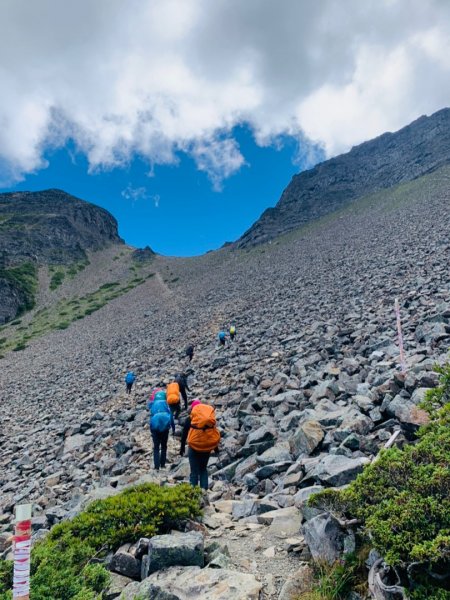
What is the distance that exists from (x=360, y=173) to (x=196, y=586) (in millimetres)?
99696

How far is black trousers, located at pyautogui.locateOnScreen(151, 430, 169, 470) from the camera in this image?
945 centimetres

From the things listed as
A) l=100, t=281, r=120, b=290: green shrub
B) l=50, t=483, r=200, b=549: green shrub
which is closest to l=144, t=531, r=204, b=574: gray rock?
l=50, t=483, r=200, b=549: green shrub

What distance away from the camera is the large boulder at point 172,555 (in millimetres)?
4363

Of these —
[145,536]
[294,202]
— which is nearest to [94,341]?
[145,536]

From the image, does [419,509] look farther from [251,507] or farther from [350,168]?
[350,168]

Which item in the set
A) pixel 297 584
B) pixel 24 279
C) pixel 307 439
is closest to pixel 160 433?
pixel 307 439

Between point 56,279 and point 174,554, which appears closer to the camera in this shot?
point 174,554

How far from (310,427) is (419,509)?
14.4ft

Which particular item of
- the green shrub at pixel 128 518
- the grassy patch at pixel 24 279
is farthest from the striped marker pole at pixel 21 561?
the grassy patch at pixel 24 279

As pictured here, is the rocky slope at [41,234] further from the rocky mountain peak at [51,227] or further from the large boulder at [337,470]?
the large boulder at [337,470]

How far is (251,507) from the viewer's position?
6047mm

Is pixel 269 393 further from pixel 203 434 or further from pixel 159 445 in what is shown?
pixel 203 434

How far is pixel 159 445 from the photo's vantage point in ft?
31.9

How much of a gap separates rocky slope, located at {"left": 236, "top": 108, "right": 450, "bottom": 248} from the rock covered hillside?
49.2 m
